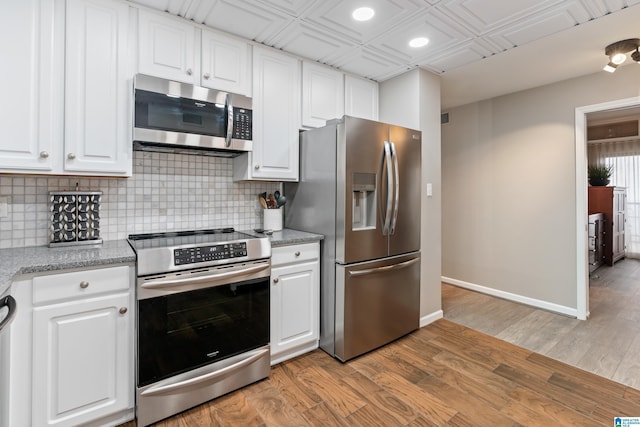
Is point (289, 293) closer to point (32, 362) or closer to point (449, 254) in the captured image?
point (32, 362)

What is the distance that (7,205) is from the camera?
6.08ft

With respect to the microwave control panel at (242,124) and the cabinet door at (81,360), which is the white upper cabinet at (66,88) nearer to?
the microwave control panel at (242,124)

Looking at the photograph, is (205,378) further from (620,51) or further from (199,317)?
(620,51)

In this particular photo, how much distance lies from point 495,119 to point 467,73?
105 centimetres

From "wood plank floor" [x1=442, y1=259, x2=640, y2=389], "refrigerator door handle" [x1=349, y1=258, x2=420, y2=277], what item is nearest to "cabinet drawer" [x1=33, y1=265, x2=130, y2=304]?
"refrigerator door handle" [x1=349, y1=258, x2=420, y2=277]

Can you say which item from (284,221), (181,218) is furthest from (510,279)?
(181,218)

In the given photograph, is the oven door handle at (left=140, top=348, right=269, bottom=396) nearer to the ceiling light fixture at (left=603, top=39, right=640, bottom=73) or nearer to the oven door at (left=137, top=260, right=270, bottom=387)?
the oven door at (left=137, top=260, right=270, bottom=387)

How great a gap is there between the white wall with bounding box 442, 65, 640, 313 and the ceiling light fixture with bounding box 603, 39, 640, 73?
1.71 feet

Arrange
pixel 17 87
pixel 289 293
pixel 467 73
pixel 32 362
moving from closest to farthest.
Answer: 1. pixel 32 362
2. pixel 17 87
3. pixel 289 293
4. pixel 467 73

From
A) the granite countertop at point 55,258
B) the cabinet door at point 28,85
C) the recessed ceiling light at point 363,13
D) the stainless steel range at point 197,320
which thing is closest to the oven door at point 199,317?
the stainless steel range at point 197,320

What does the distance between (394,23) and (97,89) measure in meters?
1.91

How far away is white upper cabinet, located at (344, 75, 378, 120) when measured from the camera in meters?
3.02

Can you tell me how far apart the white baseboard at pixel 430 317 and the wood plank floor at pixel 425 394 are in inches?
18.8

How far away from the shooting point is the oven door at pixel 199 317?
5.55ft
